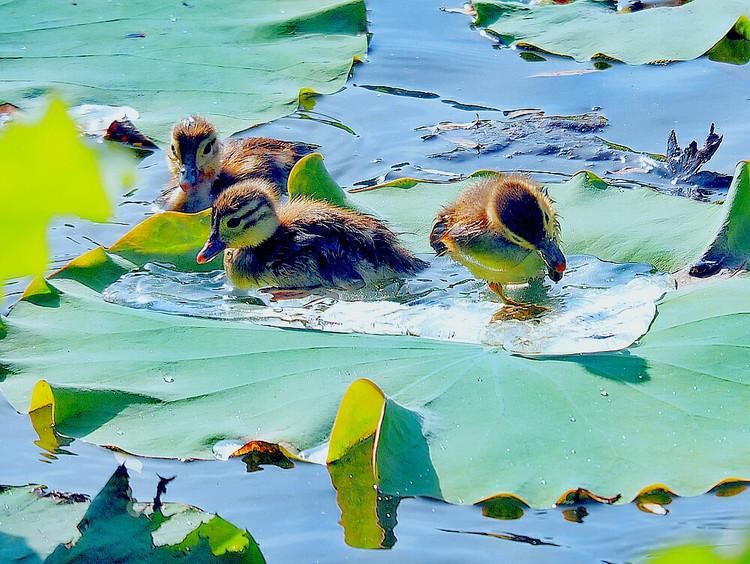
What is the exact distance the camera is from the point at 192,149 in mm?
5500

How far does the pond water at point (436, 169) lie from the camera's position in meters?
2.96

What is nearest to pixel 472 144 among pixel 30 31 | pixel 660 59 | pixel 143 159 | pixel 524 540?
pixel 660 59

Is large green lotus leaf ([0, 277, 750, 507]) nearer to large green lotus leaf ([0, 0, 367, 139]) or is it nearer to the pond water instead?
the pond water

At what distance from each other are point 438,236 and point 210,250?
936 millimetres

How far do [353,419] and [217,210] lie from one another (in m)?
1.93

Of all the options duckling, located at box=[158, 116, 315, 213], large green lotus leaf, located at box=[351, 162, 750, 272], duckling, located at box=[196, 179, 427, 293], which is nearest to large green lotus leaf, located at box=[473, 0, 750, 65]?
duckling, located at box=[158, 116, 315, 213]

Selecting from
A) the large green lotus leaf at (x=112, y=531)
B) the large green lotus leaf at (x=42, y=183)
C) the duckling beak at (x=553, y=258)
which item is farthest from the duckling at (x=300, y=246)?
the large green lotus leaf at (x=42, y=183)

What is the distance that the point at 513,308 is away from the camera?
439cm

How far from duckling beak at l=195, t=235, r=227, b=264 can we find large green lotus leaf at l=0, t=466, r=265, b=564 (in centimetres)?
190

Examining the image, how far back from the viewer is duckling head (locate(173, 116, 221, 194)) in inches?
216

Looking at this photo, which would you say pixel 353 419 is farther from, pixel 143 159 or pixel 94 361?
pixel 143 159

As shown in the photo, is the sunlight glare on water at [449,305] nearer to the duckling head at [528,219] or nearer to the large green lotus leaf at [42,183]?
the duckling head at [528,219]

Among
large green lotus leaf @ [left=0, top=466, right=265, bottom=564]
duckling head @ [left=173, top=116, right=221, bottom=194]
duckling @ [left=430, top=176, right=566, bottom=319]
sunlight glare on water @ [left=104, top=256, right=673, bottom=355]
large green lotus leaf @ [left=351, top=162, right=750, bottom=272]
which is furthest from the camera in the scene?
duckling head @ [left=173, top=116, right=221, bottom=194]

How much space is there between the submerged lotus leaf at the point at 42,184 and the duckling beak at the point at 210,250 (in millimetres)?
3727
